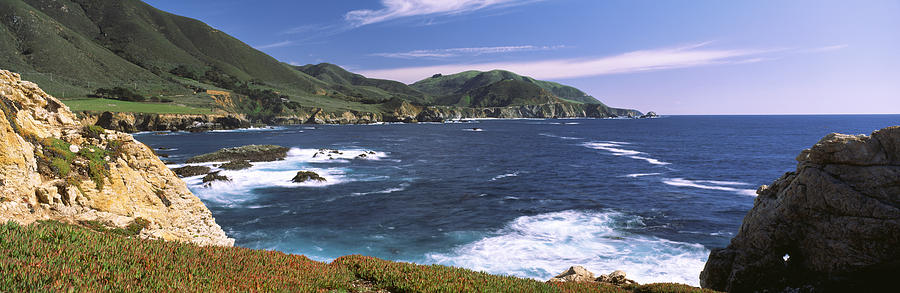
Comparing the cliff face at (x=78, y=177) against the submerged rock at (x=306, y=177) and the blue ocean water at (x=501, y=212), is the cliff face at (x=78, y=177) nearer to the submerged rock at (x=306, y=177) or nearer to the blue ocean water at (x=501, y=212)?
the blue ocean water at (x=501, y=212)

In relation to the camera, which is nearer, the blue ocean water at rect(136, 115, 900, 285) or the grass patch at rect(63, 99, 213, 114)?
the blue ocean water at rect(136, 115, 900, 285)

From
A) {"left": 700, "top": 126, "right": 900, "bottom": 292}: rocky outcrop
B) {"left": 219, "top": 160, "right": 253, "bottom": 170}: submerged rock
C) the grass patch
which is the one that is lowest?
{"left": 219, "top": 160, "right": 253, "bottom": 170}: submerged rock

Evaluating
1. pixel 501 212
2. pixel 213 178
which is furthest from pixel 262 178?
pixel 501 212

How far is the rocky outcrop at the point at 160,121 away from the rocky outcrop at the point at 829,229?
12737cm

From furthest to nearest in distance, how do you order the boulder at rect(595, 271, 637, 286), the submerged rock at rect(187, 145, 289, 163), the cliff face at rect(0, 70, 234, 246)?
the submerged rock at rect(187, 145, 289, 163) → the boulder at rect(595, 271, 637, 286) → the cliff face at rect(0, 70, 234, 246)

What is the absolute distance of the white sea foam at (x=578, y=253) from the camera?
20.3 metres

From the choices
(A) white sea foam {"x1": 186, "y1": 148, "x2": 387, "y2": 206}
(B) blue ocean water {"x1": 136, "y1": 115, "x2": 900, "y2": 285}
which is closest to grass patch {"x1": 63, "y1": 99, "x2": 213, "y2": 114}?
(B) blue ocean water {"x1": 136, "y1": 115, "x2": 900, "y2": 285}

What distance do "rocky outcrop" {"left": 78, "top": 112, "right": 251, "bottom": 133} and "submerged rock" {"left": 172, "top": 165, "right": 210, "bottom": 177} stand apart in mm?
74692

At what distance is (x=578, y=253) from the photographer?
2275 cm

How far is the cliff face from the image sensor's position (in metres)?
12.2

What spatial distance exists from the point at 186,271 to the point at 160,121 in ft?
455

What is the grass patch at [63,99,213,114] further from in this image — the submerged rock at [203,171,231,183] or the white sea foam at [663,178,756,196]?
the white sea foam at [663,178,756,196]

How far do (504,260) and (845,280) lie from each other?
13.6 m

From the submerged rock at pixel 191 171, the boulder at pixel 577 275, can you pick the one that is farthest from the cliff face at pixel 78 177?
the submerged rock at pixel 191 171
